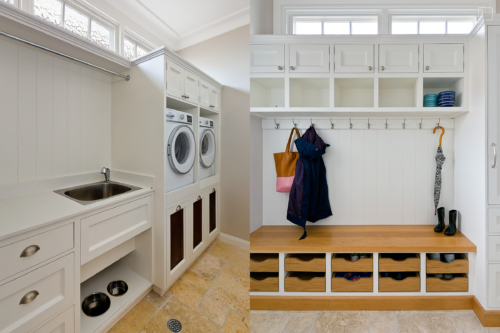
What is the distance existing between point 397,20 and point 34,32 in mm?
1971

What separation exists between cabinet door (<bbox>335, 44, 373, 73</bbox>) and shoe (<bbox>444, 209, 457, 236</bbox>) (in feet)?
3.66

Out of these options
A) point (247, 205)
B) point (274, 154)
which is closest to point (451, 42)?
point (274, 154)

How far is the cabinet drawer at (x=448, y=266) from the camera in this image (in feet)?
4.99

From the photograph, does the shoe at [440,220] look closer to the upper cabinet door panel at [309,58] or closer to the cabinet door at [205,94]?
the upper cabinet door panel at [309,58]

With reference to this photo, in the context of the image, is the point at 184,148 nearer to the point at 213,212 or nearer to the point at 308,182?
the point at 213,212

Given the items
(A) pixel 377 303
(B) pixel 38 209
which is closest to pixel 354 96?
(A) pixel 377 303

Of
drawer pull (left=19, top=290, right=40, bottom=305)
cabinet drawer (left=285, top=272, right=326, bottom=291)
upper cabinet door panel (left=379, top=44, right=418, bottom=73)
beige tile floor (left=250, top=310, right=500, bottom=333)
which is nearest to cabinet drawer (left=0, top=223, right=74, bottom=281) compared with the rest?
drawer pull (left=19, top=290, right=40, bottom=305)

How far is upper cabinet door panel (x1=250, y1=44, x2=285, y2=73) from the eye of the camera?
1.47 m

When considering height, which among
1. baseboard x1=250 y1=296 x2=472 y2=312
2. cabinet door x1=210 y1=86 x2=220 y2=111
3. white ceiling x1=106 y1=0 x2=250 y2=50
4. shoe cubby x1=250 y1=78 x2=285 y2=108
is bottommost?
baseboard x1=250 y1=296 x2=472 y2=312

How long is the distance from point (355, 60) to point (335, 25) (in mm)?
340

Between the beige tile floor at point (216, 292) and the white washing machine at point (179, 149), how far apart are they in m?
0.17

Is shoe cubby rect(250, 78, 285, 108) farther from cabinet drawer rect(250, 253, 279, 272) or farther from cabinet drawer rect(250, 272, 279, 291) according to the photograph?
cabinet drawer rect(250, 272, 279, 291)

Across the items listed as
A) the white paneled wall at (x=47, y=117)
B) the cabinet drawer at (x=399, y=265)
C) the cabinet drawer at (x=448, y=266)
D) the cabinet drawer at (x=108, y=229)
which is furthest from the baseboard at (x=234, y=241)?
the cabinet drawer at (x=448, y=266)

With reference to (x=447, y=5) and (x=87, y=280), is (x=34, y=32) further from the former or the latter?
(x=447, y=5)
